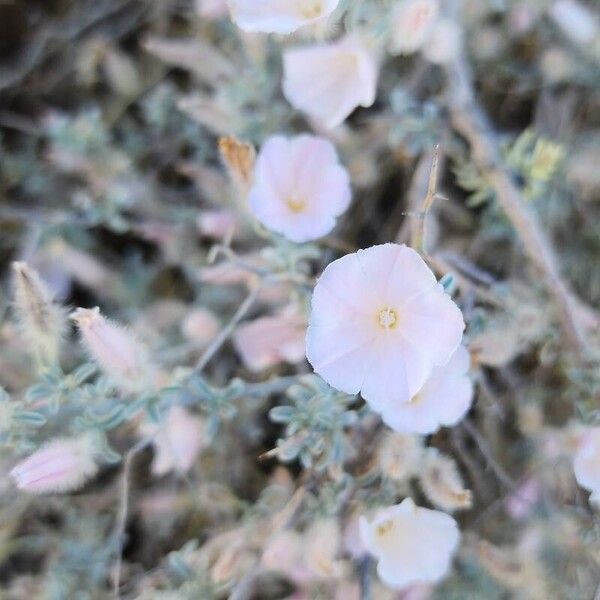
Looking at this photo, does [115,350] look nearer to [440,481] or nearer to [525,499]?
[440,481]

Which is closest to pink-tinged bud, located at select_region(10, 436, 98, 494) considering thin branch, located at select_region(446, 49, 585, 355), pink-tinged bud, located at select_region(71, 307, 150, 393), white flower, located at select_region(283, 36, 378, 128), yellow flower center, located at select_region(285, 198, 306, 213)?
pink-tinged bud, located at select_region(71, 307, 150, 393)

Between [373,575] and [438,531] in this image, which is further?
[373,575]

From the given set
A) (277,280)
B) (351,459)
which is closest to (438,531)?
(351,459)

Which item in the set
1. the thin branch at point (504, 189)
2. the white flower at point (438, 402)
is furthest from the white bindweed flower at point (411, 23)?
the white flower at point (438, 402)

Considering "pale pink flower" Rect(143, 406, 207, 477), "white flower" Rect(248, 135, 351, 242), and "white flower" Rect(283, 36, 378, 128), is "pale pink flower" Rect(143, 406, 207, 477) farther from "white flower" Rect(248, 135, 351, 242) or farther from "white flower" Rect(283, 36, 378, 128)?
"white flower" Rect(283, 36, 378, 128)

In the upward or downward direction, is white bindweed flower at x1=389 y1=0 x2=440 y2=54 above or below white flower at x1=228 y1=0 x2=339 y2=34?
below

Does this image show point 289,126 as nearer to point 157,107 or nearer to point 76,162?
point 157,107
